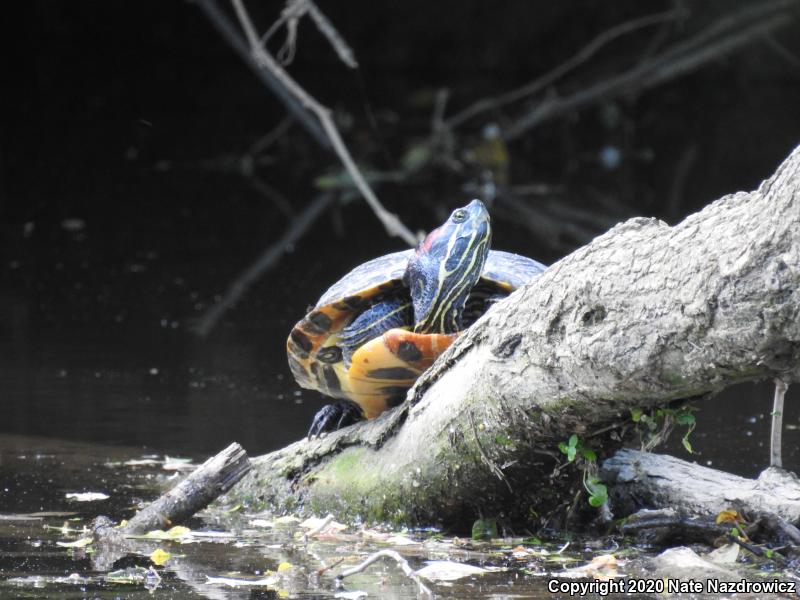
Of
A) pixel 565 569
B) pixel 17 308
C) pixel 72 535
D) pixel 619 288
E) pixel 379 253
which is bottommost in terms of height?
pixel 565 569

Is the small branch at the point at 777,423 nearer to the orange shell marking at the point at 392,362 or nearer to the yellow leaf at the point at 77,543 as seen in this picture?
the orange shell marking at the point at 392,362

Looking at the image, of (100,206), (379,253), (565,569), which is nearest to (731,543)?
(565,569)

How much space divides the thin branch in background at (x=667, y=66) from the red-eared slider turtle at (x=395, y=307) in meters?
6.43

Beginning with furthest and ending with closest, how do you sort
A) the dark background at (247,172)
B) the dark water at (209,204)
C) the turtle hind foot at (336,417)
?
1. the dark background at (247,172)
2. the dark water at (209,204)
3. the turtle hind foot at (336,417)

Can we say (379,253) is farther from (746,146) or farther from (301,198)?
(746,146)

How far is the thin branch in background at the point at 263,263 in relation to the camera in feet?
17.6

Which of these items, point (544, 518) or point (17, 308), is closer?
point (544, 518)

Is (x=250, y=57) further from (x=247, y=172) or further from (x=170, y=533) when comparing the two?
(x=170, y=533)

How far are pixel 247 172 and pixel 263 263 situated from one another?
392 cm

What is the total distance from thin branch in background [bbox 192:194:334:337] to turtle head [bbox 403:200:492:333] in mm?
2229

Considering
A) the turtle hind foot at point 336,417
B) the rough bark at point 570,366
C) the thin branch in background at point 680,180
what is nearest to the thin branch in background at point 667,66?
the thin branch in background at point 680,180

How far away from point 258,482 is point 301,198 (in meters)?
6.31

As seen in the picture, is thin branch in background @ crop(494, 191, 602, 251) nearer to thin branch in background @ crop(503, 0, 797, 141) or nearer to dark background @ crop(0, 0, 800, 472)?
dark background @ crop(0, 0, 800, 472)

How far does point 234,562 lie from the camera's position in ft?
7.31
